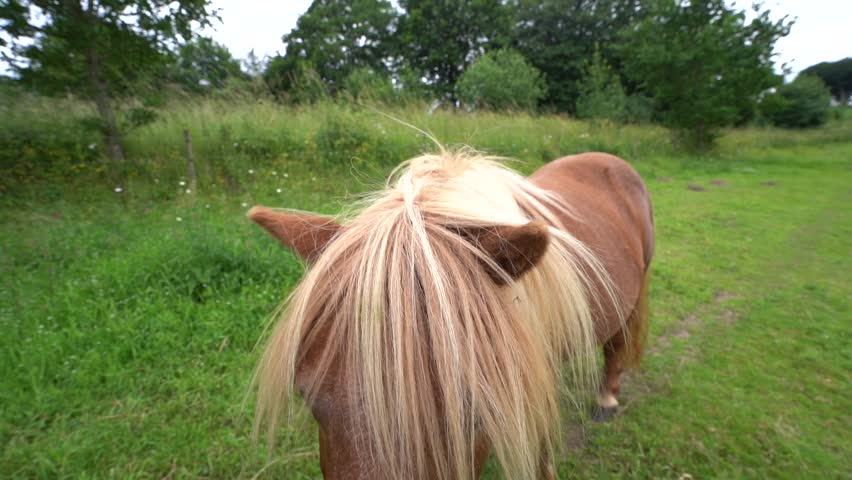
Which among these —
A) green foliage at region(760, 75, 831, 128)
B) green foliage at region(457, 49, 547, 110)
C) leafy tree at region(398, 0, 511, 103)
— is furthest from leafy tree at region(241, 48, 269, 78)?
green foliage at region(760, 75, 831, 128)

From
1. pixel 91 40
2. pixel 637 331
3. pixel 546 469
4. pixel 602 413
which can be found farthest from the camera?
pixel 91 40

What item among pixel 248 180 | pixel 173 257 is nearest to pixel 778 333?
pixel 173 257

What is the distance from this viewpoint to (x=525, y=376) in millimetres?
875

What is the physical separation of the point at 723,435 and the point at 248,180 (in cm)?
542

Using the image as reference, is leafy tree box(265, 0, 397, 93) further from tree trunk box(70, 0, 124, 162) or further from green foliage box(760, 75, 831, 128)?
green foliage box(760, 75, 831, 128)

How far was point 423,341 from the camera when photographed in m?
0.79

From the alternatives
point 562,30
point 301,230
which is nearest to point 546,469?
point 301,230

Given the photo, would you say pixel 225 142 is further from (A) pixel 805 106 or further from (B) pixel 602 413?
(A) pixel 805 106

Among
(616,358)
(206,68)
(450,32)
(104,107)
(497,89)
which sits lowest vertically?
(616,358)

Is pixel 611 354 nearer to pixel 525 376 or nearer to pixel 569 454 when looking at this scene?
pixel 569 454

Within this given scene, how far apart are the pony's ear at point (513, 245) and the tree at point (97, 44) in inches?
218

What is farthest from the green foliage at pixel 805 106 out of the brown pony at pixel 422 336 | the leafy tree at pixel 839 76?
the brown pony at pixel 422 336

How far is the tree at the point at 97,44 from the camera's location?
4.18 meters

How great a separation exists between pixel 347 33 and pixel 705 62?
23287mm
